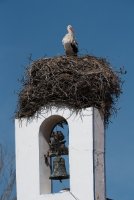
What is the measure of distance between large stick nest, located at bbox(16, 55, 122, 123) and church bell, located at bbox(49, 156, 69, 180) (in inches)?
33.1

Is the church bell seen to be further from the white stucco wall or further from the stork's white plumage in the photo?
the stork's white plumage

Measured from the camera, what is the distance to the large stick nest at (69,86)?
15.7 metres

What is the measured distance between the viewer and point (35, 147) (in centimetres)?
1570

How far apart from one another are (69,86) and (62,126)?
28.1 inches

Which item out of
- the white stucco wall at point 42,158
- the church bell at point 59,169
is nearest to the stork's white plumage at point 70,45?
the white stucco wall at point 42,158

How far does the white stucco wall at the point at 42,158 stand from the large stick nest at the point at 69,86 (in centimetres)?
18

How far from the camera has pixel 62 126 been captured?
52.5 feet

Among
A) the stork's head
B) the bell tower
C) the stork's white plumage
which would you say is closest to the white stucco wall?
the bell tower

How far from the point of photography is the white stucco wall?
1515 cm

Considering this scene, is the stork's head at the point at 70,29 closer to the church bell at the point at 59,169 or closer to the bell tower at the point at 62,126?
the bell tower at the point at 62,126

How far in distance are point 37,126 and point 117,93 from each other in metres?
1.45

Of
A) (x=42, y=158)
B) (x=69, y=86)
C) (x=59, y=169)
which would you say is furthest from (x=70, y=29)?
(x=59, y=169)

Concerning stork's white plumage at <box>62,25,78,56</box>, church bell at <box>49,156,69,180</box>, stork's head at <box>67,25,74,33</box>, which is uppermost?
stork's head at <box>67,25,74,33</box>

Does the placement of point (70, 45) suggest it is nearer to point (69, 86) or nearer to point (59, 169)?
point (69, 86)
